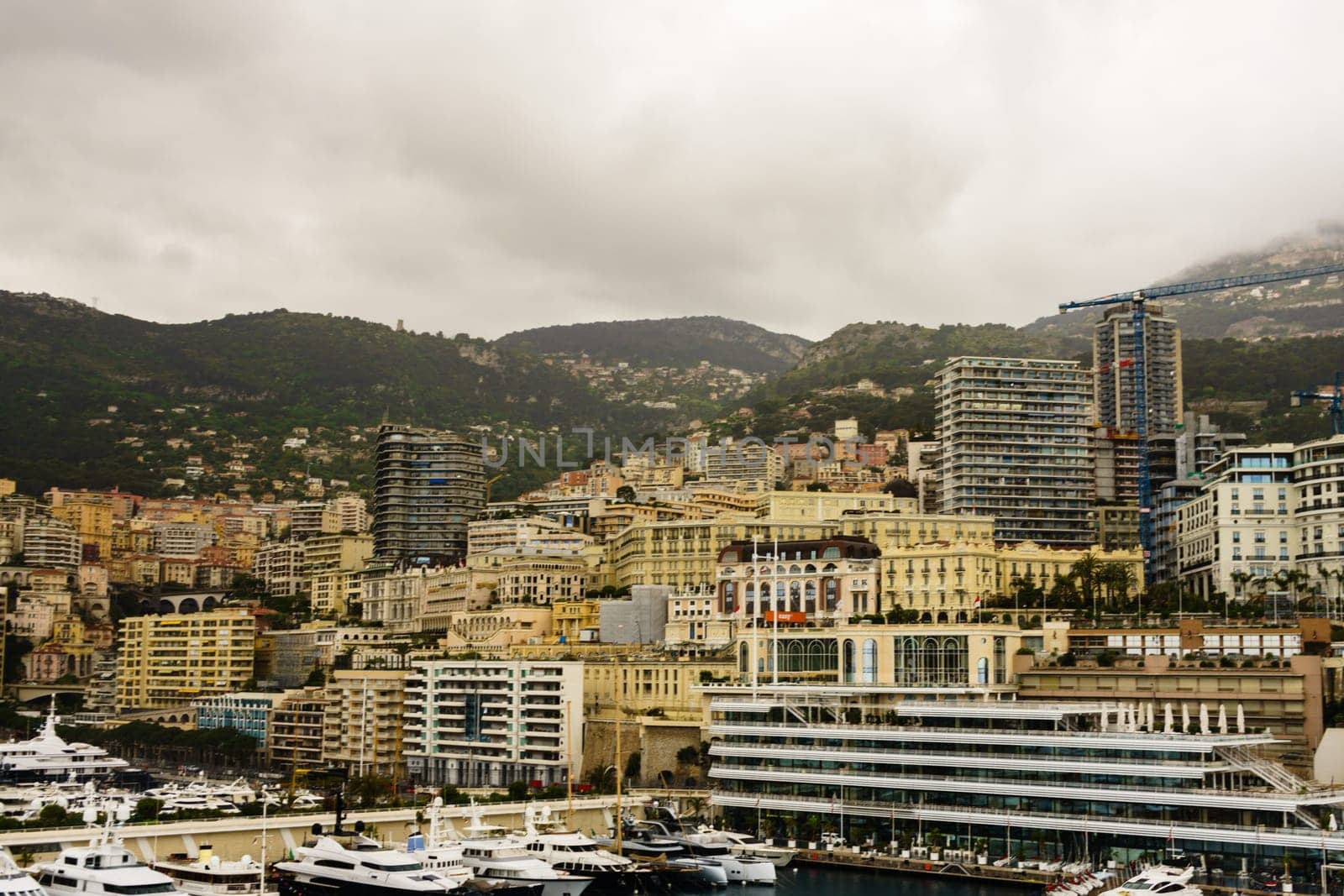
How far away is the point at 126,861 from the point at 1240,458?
109 meters

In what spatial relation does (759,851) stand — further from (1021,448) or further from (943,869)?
(1021,448)

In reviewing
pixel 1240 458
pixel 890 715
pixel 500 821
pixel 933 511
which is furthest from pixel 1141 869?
pixel 933 511

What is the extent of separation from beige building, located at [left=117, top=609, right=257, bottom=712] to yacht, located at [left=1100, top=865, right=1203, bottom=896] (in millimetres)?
127304

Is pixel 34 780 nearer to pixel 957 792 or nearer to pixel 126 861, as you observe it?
pixel 126 861

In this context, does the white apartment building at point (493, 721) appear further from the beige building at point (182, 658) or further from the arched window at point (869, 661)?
the beige building at point (182, 658)

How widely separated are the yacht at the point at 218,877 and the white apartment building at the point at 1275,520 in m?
86.6

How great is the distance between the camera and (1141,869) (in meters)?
84.6

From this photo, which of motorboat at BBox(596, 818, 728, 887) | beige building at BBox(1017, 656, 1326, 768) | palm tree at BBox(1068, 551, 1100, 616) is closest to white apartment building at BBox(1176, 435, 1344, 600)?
palm tree at BBox(1068, 551, 1100, 616)

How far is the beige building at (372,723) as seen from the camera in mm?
143125

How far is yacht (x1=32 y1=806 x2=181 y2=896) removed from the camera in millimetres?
69625

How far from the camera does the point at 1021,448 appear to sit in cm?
18200

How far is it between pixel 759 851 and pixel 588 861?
1236 centimetres

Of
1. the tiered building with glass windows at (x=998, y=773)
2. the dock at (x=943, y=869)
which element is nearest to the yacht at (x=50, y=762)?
the tiered building with glass windows at (x=998, y=773)

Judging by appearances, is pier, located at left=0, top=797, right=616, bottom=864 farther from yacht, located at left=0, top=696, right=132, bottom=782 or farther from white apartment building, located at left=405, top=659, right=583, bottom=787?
yacht, located at left=0, top=696, right=132, bottom=782
